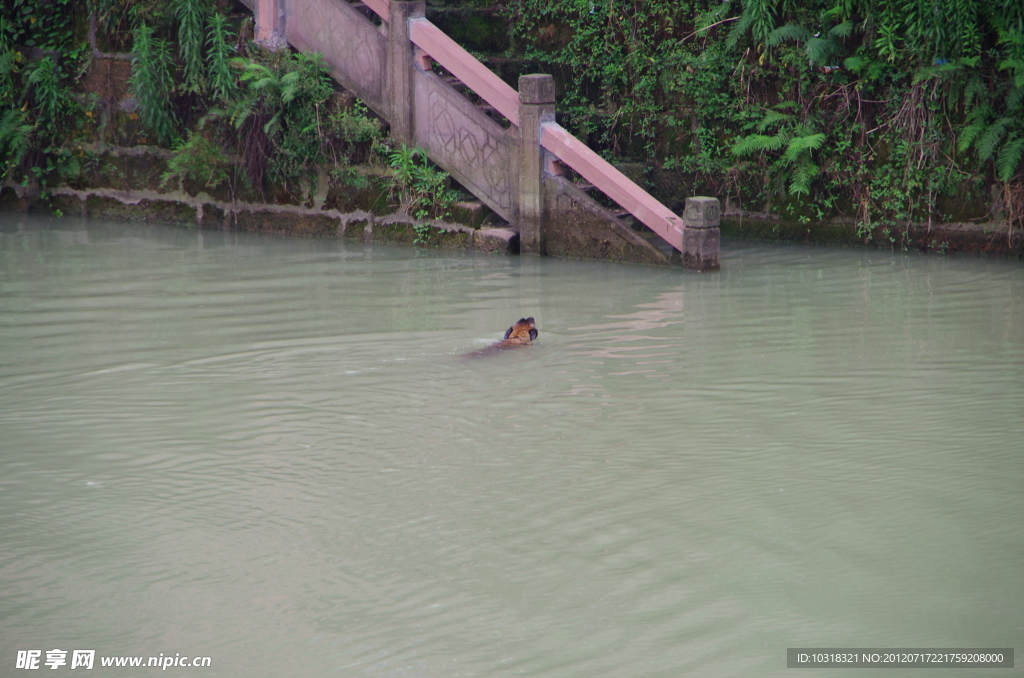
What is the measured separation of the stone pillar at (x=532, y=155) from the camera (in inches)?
469

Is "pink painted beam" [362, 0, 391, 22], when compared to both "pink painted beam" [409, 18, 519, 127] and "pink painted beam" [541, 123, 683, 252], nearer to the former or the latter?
"pink painted beam" [409, 18, 519, 127]

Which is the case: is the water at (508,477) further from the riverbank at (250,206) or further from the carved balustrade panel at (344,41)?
the carved balustrade panel at (344,41)

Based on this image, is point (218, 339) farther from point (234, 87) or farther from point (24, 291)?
point (234, 87)

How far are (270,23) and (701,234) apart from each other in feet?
18.3

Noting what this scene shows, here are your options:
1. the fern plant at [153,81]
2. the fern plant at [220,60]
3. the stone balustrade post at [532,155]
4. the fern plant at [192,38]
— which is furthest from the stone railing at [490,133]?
the fern plant at [153,81]

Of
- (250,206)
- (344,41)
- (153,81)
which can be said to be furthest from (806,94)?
(153,81)

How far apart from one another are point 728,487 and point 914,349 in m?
3.22

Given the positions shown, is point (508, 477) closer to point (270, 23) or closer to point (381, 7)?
point (381, 7)

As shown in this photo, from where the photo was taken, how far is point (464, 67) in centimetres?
1232

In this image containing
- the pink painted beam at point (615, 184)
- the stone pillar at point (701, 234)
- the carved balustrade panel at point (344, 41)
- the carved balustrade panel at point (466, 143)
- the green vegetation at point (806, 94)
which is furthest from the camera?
the carved balustrade panel at point (344, 41)

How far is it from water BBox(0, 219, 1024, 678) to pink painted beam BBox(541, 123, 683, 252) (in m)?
1.28

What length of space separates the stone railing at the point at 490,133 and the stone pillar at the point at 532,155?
Result: 10 mm

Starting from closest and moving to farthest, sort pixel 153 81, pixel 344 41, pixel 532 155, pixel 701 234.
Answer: pixel 701 234, pixel 532 155, pixel 344 41, pixel 153 81

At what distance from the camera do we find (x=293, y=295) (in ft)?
33.7
